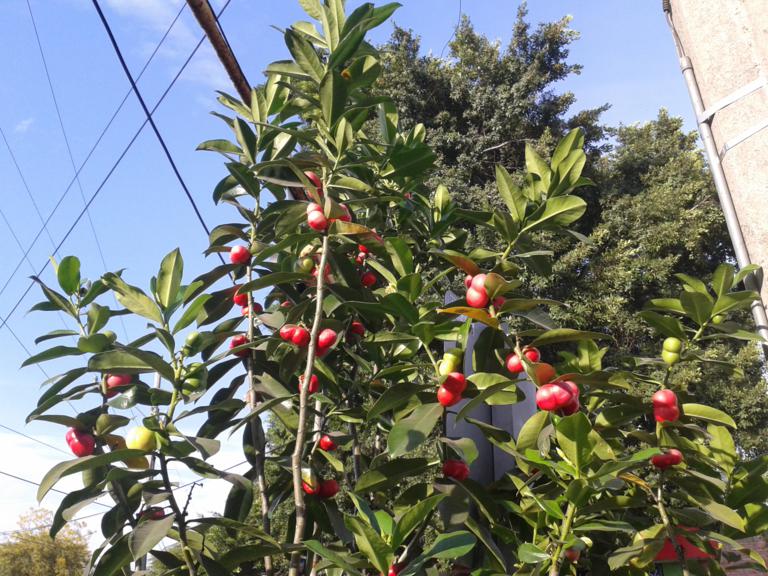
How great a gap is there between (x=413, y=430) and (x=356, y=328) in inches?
17.4

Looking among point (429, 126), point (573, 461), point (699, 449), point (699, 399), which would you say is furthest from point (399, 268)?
point (429, 126)

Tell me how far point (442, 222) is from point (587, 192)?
1066 centimetres

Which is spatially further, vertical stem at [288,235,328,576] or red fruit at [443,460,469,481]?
red fruit at [443,460,469,481]

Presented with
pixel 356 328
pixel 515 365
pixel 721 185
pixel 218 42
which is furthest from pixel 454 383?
pixel 218 42

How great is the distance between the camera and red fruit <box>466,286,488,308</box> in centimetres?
114

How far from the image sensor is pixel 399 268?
1.18 m

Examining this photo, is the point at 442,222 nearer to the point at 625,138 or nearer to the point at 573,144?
the point at 573,144

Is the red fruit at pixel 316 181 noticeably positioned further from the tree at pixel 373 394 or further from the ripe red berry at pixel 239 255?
the ripe red berry at pixel 239 255

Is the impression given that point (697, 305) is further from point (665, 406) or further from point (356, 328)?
point (356, 328)

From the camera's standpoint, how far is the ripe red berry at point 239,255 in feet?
4.45

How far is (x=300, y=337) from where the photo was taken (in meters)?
1.19

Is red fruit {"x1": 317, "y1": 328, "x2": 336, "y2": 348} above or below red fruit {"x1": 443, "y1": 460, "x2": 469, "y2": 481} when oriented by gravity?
above

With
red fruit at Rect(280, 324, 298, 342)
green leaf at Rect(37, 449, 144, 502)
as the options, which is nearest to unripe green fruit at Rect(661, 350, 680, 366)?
red fruit at Rect(280, 324, 298, 342)

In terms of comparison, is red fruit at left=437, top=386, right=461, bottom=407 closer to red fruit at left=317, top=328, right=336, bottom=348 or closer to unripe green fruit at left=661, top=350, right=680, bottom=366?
red fruit at left=317, top=328, right=336, bottom=348
